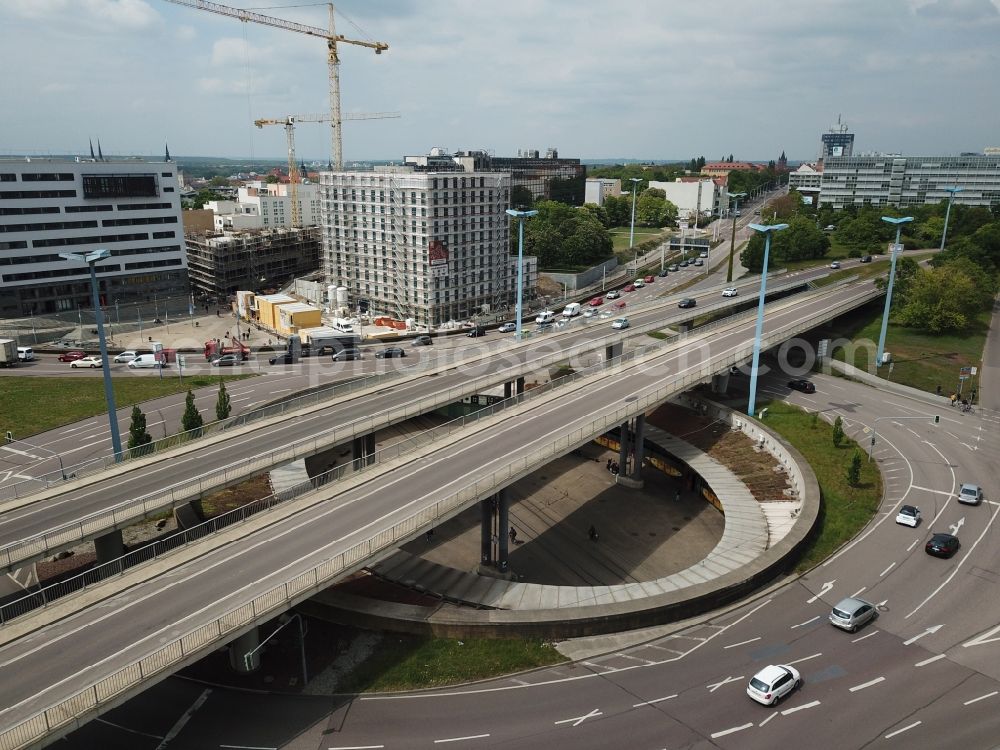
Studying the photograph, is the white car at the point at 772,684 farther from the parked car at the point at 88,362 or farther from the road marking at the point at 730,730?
the parked car at the point at 88,362

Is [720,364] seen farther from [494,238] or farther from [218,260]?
[218,260]

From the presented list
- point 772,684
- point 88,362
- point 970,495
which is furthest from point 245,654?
point 88,362

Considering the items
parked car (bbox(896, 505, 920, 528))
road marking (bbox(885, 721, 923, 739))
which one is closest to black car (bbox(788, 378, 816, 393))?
parked car (bbox(896, 505, 920, 528))

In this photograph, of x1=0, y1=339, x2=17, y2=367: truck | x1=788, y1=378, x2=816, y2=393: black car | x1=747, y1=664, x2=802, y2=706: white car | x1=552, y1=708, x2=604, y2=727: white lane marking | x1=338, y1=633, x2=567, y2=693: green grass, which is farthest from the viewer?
x1=0, y1=339, x2=17, y2=367: truck

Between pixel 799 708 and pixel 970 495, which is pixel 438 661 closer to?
pixel 799 708

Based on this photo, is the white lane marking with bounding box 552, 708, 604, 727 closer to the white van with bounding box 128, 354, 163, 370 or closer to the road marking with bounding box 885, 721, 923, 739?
the road marking with bounding box 885, 721, 923, 739

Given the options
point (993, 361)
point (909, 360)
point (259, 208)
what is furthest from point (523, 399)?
point (259, 208)
